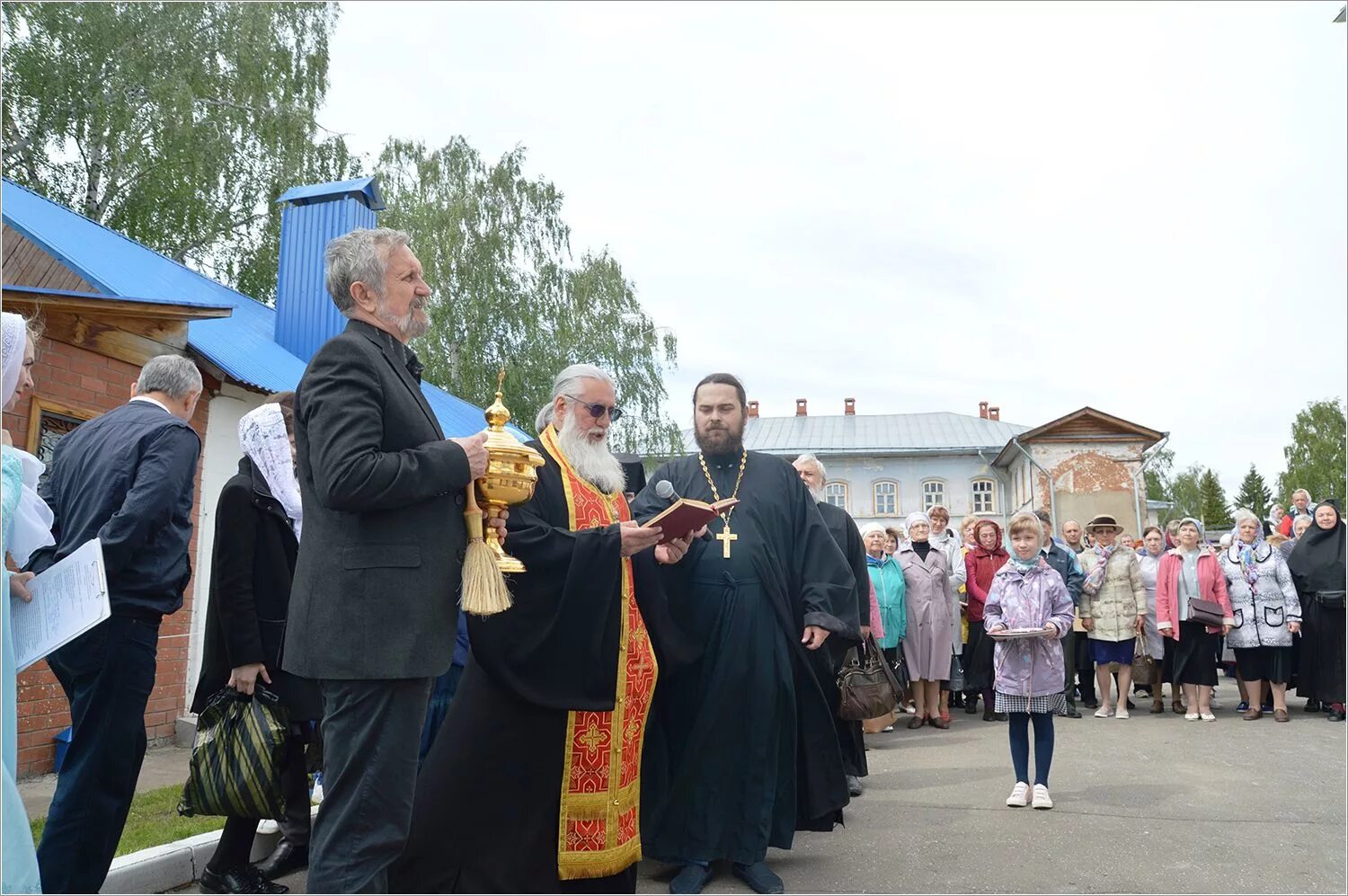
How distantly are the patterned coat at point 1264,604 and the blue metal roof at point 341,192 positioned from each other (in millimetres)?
11046

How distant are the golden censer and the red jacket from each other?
8.46m

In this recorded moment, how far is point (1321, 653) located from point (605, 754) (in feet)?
30.9

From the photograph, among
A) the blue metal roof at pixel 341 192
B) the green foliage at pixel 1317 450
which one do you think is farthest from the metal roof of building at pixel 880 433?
the blue metal roof at pixel 341 192

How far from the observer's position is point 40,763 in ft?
22.1

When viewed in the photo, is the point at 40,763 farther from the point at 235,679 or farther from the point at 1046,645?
the point at 1046,645

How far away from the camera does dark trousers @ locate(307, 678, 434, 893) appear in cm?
281

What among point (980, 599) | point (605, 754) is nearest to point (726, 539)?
point (605, 754)

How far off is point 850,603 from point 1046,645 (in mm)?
1954

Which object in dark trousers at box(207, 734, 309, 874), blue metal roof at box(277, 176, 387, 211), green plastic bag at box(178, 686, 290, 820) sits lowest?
dark trousers at box(207, 734, 309, 874)

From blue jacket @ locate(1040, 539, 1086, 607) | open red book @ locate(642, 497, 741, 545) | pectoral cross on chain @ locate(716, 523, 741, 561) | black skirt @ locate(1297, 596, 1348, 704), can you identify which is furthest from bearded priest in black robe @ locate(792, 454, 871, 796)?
black skirt @ locate(1297, 596, 1348, 704)

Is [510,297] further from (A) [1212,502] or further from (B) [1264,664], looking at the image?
(A) [1212,502]

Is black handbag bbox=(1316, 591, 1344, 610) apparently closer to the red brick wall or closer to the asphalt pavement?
the asphalt pavement

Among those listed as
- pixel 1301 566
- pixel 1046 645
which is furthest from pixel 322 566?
pixel 1301 566

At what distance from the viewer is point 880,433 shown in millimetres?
51531
